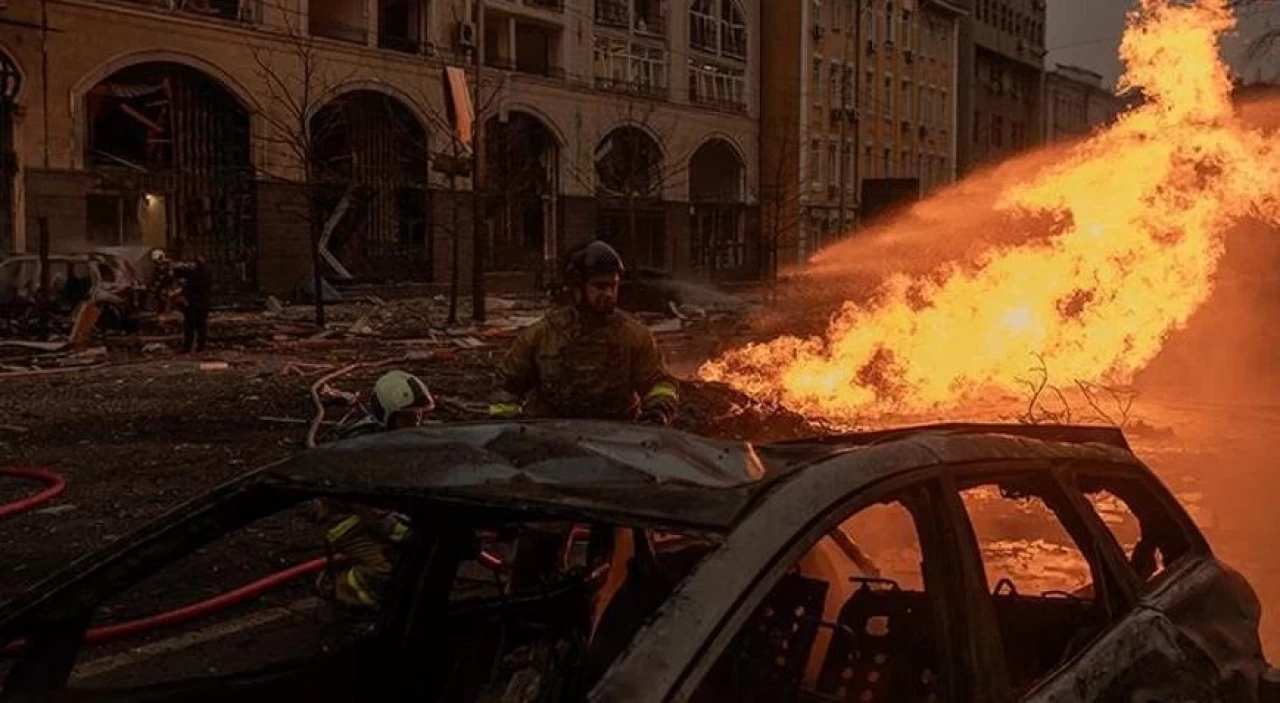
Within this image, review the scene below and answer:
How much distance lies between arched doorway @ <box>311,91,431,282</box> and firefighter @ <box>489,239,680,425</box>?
30804 mm

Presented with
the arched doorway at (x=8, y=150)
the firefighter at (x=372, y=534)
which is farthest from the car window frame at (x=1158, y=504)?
the arched doorway at (x=8, y=150)

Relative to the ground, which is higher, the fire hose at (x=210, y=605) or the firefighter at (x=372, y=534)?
the firefighter at (x=372, y=534)

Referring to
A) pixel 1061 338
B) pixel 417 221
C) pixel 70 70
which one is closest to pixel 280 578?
pixel 1061 338

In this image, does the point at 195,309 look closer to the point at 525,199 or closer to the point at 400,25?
the point at 400,25

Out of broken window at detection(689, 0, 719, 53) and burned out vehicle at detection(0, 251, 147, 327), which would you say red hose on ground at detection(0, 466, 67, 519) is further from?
broken window at detection(689, 0, 719, 53)

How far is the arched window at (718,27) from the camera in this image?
51.2m

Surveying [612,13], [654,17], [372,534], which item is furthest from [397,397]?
[654,17]

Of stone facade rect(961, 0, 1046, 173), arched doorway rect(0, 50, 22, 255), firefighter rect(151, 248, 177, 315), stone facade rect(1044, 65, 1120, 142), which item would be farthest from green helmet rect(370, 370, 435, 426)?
stone facade rect(1044, 65, 1120, 142)

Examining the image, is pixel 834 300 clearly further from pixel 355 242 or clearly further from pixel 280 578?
pixel 280 578

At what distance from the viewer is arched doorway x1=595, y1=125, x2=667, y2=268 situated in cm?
4591

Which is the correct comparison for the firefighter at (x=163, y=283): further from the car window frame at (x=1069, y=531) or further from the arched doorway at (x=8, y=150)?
the car window frame at (x=1069, y=531)

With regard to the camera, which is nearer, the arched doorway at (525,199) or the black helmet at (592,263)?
the black helmet at (592,263)

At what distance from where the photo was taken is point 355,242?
37469 millimetres

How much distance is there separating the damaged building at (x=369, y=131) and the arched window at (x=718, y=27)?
0.13 meters
